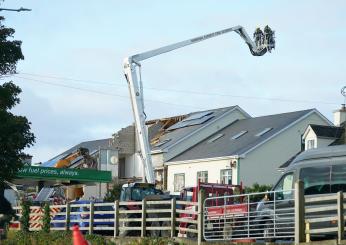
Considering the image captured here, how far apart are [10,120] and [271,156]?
2782 centimetres

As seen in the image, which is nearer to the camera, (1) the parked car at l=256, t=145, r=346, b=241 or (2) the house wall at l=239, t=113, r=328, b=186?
(1) the parked car at l=256, t=145, r=346, b=241

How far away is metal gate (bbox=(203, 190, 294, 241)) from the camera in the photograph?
62.6 feet

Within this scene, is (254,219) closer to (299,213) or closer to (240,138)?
(299,213)

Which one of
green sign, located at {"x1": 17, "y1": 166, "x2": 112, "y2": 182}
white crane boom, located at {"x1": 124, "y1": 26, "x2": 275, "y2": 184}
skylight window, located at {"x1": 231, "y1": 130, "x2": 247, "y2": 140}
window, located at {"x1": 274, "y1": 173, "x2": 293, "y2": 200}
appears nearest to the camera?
window, located at {"x1": 274, "y1": 173, "x2": 293, "y2": 200}

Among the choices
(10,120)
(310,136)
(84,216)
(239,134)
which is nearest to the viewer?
(10,120)

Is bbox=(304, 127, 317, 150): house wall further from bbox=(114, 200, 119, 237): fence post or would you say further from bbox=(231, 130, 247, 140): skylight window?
bbox=(114, 200, 119, 237): fence post

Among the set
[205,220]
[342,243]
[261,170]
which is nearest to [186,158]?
[261,170]

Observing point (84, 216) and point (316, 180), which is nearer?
point (316, 180)

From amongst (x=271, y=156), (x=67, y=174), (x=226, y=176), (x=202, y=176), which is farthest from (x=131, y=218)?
(x=271, y=156)

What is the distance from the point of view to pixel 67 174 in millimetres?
45594

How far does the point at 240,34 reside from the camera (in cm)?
3841

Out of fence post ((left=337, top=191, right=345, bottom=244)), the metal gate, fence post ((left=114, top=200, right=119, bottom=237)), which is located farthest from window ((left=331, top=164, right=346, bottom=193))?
fence post ((left=114, top=200, right=119, bottom=237))

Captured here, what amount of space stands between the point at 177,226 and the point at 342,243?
8000mm

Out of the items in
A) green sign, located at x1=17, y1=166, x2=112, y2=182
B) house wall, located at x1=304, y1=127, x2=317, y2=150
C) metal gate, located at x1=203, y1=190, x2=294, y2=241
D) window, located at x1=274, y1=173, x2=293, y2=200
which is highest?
house wall, located at x1=304, y1=127, x2=317, y2=150
